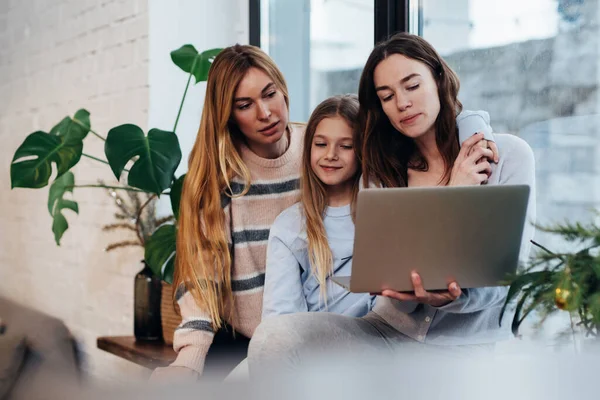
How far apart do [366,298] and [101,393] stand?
1445 millimetres

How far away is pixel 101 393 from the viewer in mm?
254

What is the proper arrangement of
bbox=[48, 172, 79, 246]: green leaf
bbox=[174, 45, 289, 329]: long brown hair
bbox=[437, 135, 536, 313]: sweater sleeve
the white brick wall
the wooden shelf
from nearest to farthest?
bbox=[437, 135, 536, 313]: sweater sleeve → bbox=[174, 45, 289, 329]: long brown hair → the wooden shelf → bbox=[48, 172, 79, 246]: green leaf → the white brick wall

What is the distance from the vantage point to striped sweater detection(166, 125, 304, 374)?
182cm

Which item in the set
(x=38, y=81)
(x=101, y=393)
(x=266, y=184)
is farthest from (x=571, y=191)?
(x=38, y=81)

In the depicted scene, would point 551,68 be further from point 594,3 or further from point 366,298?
point 366,298

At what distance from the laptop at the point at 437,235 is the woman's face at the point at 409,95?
38 cm

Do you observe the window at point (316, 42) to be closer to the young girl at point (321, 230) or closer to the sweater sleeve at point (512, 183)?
the young girl at point (321, 230)

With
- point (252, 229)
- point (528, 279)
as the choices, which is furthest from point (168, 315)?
point (528, 279)

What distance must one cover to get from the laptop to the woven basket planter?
1115 millimetres

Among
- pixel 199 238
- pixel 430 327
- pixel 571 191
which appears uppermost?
pixel 571 191

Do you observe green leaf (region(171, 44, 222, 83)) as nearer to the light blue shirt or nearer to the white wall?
the white wall

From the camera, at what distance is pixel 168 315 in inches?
90.4

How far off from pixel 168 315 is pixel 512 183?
4.11 ft

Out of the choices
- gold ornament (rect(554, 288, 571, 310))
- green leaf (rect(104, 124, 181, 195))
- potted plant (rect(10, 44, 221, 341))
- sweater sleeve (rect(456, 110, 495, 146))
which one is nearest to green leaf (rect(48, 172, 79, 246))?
potted plant (rect(10, 44, 221, 341))
